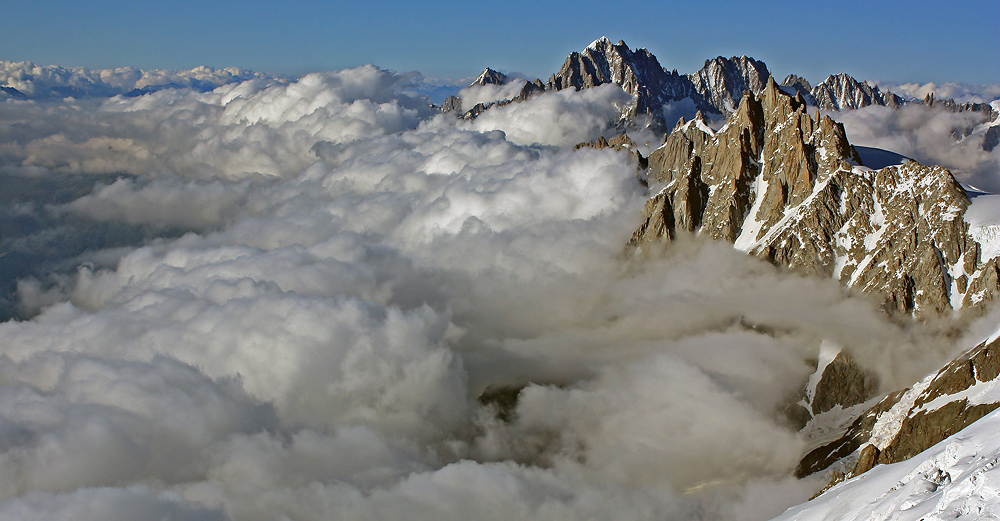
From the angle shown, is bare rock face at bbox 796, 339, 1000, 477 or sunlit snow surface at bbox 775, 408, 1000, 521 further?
bare rock face at bbox 796, 339, 1000, 477

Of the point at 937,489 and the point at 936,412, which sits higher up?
the point at 936,412

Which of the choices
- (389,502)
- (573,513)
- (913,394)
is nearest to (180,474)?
(389,502)

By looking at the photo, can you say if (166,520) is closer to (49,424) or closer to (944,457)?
(49,424)

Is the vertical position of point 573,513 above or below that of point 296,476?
below

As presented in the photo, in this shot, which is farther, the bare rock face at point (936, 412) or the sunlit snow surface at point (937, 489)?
the bare rock face at point (936, 412)

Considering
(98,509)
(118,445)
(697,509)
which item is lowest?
(697,509)

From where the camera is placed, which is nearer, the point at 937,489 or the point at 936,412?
the point at 937,489

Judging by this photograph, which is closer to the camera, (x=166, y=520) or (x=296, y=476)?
(x=166, y=520)

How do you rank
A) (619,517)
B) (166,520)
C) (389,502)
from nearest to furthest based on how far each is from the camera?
(166,520) < (389,502) < (619,517)
